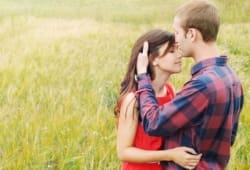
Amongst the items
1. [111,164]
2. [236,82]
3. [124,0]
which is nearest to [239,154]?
[111,164]

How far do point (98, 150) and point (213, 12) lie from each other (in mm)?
1583

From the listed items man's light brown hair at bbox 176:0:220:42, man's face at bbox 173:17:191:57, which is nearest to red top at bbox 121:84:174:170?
man's face at bbox 173:17:191:57

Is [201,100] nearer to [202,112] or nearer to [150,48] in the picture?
[202,112]

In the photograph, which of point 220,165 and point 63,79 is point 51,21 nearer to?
point 63,79

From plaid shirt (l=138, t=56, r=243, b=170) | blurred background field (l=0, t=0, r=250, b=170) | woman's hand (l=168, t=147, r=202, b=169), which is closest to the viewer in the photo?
plaid shirt (l=138, t=56, r=243, b=170)

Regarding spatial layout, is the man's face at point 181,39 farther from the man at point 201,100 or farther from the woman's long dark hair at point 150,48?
the woman's long dark hair at point 150,48

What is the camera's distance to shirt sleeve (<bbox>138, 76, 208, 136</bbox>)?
274cm

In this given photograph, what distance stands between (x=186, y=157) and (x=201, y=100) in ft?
0.88

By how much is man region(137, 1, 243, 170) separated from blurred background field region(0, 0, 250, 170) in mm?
1191

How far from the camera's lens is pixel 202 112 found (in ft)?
9.07

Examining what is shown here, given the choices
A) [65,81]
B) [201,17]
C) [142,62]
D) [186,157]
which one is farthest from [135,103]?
[65,81]

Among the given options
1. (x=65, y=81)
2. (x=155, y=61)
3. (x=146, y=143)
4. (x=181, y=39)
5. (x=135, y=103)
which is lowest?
(x=65, y=81)

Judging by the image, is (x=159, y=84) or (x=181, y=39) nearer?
(x=181, y=39)

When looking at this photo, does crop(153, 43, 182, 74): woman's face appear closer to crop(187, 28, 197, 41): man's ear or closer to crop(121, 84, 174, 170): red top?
crop(121, 84, 174, 170): red top
